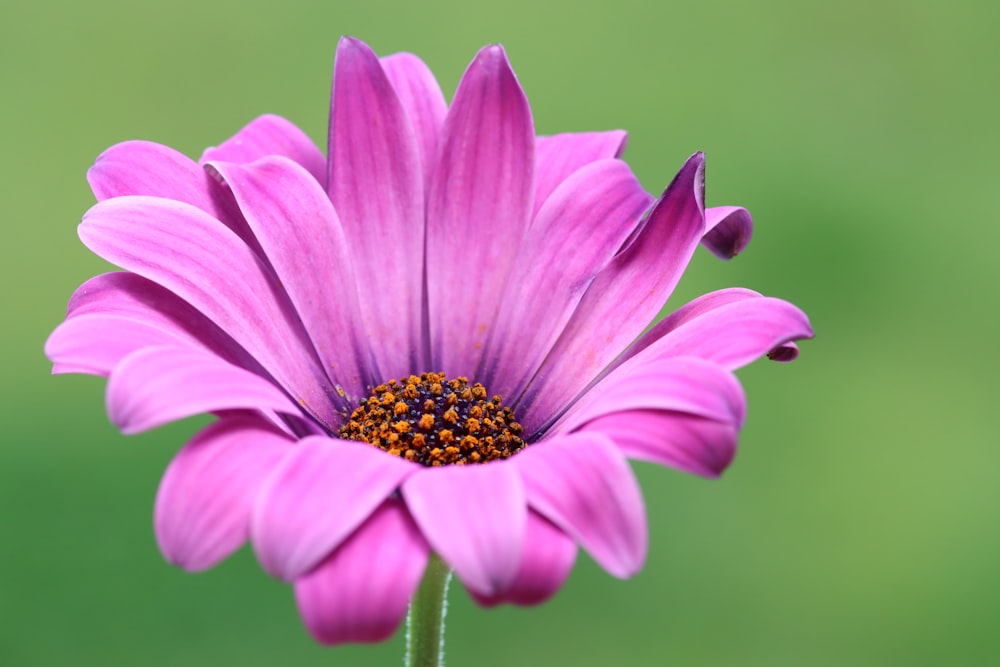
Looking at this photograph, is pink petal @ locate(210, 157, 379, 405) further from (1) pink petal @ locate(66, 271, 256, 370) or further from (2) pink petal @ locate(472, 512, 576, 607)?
(2) pink petal @ locate(472, 512, 576, 607)

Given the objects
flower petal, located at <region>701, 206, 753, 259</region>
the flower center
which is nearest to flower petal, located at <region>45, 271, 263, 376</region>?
the flower center

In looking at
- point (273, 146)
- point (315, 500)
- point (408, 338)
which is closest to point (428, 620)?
point (315, 500)

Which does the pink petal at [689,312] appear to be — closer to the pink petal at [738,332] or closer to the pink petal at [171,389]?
the pink petal at [738,332]

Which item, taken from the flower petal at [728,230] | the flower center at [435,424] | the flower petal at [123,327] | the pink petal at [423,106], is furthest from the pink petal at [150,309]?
the flower petal at [728,230]

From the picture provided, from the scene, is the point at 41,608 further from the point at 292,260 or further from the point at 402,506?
the point at 402,506

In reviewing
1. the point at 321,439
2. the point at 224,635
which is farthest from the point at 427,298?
the point at 224,635

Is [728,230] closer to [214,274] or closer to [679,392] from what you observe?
[679,392]
